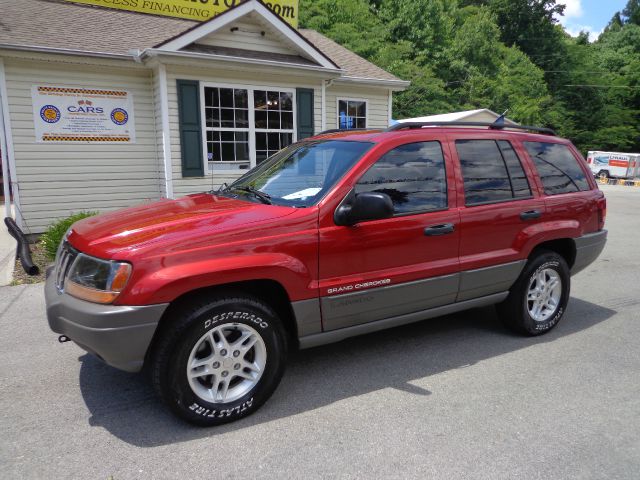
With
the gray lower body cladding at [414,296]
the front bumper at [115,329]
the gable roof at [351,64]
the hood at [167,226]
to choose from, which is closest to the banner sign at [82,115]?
the gable roof at [351,64]

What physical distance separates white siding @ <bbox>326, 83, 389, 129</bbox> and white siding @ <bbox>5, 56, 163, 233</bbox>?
4453 mm

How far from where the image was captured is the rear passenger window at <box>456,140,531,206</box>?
394 cm

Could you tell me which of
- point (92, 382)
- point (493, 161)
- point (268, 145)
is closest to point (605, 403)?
point (493, 161)

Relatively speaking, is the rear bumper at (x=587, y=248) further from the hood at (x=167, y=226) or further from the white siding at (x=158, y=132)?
the white siding at (x=158, y=132)

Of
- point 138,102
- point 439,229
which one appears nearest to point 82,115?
point 138,102

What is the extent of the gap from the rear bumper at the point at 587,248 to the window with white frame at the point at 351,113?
857 cm

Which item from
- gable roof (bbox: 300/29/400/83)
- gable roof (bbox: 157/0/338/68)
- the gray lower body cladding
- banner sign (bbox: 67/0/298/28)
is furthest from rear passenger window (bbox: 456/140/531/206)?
banner sign (bbox: 67/0/298/28)

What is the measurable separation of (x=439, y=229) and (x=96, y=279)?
2.40m

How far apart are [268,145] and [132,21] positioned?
15.4 feet

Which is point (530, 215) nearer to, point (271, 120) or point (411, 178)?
point (411, 178)

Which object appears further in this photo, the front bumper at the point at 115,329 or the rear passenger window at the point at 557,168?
the rear passenger window at the point at 557,168

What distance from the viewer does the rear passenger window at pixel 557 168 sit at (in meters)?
4.43

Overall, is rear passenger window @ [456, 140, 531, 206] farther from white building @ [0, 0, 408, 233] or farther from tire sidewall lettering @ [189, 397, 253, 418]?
white building @ [0, 0, 408, 233]

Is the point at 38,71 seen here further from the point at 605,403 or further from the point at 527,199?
the point at 605,403
